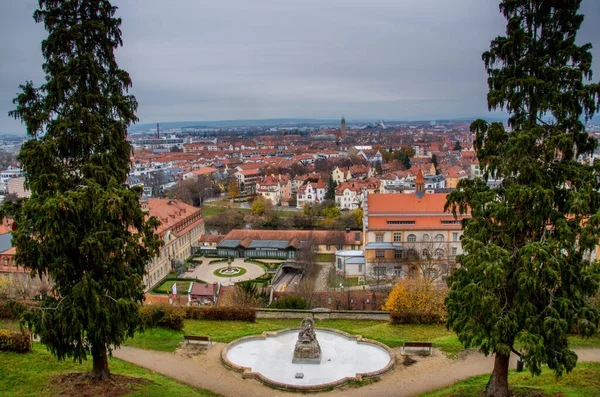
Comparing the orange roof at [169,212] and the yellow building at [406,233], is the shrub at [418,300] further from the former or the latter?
the orange roof at [169,212]

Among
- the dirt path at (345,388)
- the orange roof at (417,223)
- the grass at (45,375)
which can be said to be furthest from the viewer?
the orange roof at (417,223)

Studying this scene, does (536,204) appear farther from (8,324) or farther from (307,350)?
(8,324)

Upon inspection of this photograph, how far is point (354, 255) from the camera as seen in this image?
155 ft

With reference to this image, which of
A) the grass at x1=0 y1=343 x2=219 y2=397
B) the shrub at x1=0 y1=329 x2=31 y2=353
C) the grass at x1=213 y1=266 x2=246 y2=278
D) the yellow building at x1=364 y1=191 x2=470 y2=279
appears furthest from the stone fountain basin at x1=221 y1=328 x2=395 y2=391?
the grass at x1=213 y1=266 x2=246 y2=278

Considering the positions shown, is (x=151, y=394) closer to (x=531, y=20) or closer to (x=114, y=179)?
(x=114, y=179)

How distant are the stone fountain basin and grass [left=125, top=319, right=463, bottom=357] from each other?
806 mm

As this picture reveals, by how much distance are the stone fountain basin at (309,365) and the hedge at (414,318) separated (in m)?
3.33

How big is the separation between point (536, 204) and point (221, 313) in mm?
17755

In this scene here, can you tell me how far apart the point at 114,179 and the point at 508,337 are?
461 inches

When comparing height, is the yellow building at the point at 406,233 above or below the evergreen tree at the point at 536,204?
below

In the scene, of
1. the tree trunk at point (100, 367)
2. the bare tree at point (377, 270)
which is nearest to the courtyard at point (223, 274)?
the bare tree at point (377, 270)

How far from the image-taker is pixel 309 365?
2003 centimetres

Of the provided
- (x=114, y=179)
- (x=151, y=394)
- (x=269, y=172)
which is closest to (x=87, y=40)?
(x=114, y=179)

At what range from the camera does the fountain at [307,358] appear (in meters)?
18.7
